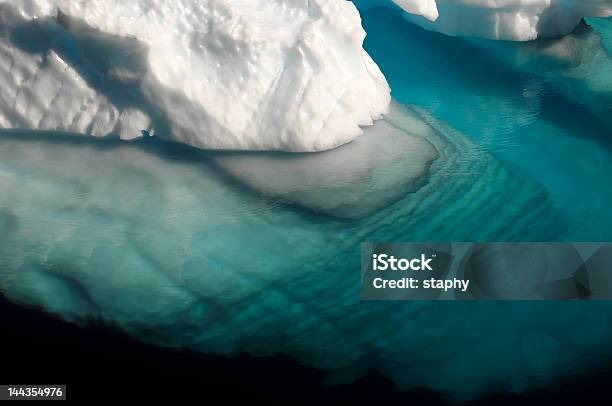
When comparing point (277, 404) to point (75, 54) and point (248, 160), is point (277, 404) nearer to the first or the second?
point (248, 160)

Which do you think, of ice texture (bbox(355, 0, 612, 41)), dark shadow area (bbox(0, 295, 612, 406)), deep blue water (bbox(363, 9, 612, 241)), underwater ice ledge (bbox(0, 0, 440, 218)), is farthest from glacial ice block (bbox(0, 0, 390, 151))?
ice texture (bbox(355, 0, 612, 41))

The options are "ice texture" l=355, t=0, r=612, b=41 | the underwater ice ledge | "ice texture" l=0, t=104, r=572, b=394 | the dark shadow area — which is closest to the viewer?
the dark shadow area

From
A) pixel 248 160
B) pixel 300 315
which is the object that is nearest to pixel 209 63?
pixel 248 160

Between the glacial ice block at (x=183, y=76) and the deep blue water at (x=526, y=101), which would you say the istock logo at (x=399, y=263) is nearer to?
the deep blue water at (x=526, y=101)

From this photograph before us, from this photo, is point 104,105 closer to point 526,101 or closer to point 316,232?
point 316,232

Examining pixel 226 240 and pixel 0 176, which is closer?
pixel 226 240
